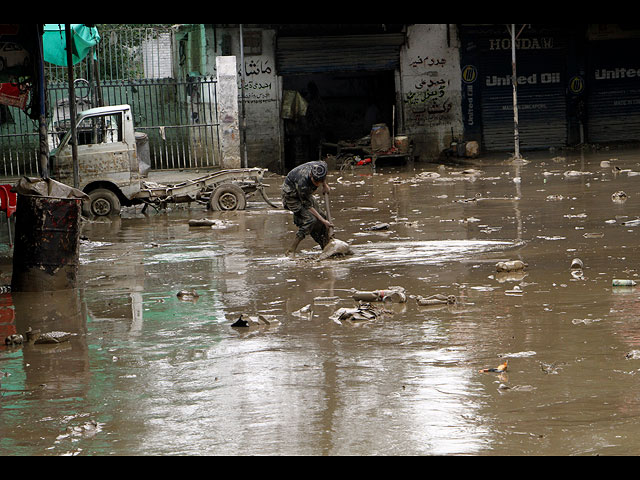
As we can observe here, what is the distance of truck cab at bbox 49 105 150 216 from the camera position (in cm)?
1403

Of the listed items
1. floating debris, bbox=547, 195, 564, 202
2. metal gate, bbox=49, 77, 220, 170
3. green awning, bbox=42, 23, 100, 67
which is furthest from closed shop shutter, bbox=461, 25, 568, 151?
green awning, bbox=42, 23, 100, 67

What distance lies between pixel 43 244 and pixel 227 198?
6646mm

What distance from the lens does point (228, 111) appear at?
748 inches

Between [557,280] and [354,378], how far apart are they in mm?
3434

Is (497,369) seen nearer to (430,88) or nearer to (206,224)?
(206,224)

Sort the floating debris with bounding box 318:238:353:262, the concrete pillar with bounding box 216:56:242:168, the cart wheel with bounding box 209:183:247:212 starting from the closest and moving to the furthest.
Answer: the floating debris with bounding box 318:238:353:262, the cart wheel with bounding box 209:183:247:212, the concrete pillar with bounding box 216:56:242:168

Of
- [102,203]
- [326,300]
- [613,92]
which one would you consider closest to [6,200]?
[102,203]

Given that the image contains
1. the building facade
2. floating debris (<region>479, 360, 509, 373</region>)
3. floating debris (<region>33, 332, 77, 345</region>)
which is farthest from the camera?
the building facade

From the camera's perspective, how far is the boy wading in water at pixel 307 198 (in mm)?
9703

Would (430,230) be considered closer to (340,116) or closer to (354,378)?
(354,378)

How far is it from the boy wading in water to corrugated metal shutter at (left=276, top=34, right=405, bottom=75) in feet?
43.8

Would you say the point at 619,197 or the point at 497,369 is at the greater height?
the point at 619,197

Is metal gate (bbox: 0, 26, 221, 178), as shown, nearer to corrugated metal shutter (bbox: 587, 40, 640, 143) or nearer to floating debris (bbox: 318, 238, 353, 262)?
floating debris (bbox: 318, 238, 353, 262)
